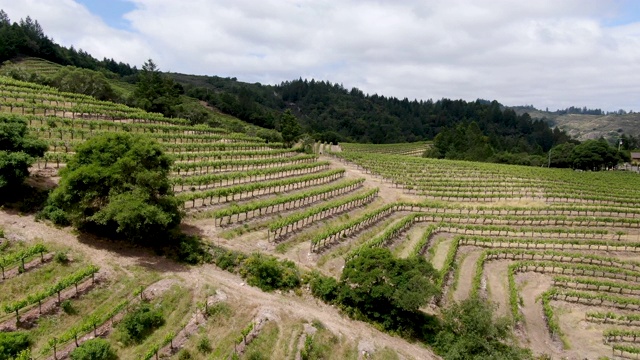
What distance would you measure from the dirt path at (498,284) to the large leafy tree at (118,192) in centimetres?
2973

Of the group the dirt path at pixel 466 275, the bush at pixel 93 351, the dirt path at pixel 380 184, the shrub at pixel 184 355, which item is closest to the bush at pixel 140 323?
the bush at pixel 93 351

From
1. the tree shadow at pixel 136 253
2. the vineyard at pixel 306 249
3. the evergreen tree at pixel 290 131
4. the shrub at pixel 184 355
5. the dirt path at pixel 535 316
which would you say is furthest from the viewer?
the evergreen tree at pixel 290 131

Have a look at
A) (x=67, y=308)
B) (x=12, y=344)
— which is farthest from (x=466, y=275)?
(x=12, y=344)

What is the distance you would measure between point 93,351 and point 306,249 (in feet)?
67.8

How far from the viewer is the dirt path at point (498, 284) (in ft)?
118

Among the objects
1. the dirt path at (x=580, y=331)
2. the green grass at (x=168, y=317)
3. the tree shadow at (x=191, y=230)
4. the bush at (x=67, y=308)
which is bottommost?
the dirt path at (x=580, y=331)

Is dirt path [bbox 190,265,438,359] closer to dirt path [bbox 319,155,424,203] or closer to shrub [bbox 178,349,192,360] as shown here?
shrub [bbox 178,349,192,360]

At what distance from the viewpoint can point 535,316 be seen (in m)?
35.9

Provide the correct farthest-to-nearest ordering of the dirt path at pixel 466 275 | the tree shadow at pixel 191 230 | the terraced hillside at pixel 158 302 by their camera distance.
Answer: the dirt path at pixel 466 275, the tree shadow at pixel 191 230, the terraced hillside at pixel 158 302

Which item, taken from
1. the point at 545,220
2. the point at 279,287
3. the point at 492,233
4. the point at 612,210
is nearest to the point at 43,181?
the point at 279,287

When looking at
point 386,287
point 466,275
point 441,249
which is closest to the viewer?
point 386,287

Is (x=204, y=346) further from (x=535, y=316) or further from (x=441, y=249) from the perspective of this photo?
(x=441, y=249)

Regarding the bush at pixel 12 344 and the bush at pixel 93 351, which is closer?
the bush at pixel 12 344

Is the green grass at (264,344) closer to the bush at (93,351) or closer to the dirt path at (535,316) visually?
the bush at (93,351)
